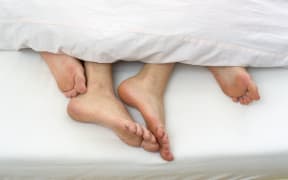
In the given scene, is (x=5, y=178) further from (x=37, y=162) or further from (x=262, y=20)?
(x=262, y=20)

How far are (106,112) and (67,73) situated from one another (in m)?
0.14

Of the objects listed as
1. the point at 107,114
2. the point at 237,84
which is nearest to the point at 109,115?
the point at 107,114

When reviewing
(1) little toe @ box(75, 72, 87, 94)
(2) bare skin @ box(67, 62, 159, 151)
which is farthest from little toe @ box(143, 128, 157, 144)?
(1) little toe @ box(75, 72, 87, 94)

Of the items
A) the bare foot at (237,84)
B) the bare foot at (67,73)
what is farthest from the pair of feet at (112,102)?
the bare foot at (237,84)

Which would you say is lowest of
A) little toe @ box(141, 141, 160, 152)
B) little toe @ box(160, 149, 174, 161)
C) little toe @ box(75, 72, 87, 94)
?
little toe @ box(160, 149, 174, 161)

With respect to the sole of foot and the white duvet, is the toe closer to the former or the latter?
the white duvet

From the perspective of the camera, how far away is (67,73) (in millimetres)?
848

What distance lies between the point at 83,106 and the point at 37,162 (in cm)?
16

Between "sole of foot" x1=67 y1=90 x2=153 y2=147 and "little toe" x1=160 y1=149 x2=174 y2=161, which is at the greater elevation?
"sole of foot" x1=67 y1=90 x2=153 y2=147

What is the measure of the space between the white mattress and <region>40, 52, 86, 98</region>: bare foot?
1.1 inches

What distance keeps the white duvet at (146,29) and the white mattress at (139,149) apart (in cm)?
9

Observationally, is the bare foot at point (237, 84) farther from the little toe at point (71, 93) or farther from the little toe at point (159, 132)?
the little toe at point (71, 93)

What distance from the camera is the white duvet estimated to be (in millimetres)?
804

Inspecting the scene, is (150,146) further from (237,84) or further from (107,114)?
(237,84)
